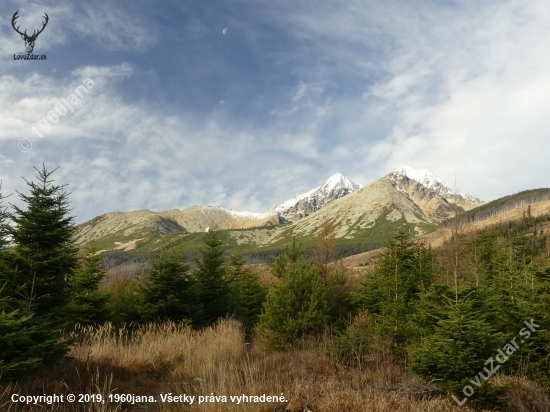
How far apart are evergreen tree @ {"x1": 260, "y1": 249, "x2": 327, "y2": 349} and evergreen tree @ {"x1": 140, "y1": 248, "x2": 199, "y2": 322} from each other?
383 centimetres

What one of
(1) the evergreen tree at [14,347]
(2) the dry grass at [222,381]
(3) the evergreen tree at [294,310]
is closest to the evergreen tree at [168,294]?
(3) the evergreen tree at [294,310]

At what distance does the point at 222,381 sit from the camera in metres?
4.84

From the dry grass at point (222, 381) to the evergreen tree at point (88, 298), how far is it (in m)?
5.86

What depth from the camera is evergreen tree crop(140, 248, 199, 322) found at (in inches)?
544

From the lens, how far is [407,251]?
12.3 m

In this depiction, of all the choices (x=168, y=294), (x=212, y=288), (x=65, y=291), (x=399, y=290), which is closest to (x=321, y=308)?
(x=399, y=290)

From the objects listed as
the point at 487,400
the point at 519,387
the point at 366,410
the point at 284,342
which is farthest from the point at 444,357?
the point at 284,342

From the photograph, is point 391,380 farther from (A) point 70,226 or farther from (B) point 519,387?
(A) point 70,226

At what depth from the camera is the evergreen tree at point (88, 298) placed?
13.4 meters

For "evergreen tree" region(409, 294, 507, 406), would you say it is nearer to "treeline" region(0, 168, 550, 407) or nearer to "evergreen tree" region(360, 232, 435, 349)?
"treeline" region(0, 168, 550, 407)

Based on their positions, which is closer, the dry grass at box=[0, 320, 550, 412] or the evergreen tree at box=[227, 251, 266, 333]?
the dry grass at box=[0, 320, 550, 412]

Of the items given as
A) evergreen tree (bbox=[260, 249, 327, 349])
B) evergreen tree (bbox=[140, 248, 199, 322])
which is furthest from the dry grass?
evergreen tree (bbox=[140, 248, 199, 322])

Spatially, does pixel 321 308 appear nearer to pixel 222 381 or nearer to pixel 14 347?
pixel 222 381

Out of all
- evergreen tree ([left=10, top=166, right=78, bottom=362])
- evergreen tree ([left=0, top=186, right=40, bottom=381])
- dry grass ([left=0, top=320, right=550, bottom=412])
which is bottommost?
dry grass ([left=0, top=320, right=550, bottom=412])
